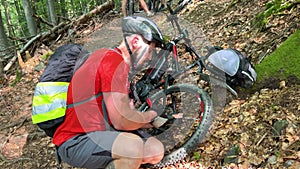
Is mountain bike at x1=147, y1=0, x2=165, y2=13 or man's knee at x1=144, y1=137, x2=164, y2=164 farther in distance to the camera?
mountain bike at x1=147, y1=0, x2=165, y2=13

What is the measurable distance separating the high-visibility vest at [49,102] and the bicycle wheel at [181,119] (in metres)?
1.57

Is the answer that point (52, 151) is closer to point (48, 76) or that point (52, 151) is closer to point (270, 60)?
point (48, 76)

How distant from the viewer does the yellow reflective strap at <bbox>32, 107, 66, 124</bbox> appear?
11.0 feet

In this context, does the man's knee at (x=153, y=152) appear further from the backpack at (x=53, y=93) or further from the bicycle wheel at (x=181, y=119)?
the backpack at (x=53, y=93)

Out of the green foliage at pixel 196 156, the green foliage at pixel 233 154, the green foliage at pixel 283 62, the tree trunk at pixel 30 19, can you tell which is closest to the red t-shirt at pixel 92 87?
the green foliage at pixel 196 156

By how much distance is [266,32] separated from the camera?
5.75m

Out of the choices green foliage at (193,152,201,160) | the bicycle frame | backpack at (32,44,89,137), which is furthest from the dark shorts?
the bicycle frame

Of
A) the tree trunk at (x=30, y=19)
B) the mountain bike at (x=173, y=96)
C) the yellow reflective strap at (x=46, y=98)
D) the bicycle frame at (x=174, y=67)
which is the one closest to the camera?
the yellow reflective strap at (x=46, y=98)

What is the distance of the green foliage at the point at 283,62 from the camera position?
14.2ft

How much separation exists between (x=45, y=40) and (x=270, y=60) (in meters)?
9.49

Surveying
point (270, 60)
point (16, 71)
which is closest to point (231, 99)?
point (270, 60)

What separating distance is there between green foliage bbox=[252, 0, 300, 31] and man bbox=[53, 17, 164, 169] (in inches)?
129

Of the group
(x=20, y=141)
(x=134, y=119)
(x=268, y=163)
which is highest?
(x=134, y=119)

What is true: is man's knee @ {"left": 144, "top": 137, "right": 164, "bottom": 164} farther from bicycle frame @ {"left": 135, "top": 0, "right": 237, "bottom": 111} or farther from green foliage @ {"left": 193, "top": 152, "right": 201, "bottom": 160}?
bicycle frame @ {"left": 135, "top": 0, "right": 237, "bottom": 111}
